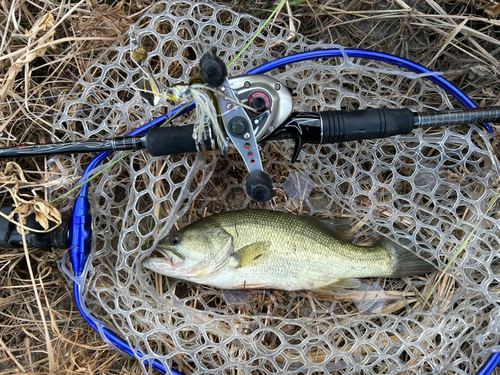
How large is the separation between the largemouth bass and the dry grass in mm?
422

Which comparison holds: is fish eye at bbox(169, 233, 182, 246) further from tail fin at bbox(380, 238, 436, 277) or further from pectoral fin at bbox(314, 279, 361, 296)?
tail fin at bbox(380, 238, 436, 277)

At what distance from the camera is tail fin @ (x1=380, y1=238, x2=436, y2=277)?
8.36 ft

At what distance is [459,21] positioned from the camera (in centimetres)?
281

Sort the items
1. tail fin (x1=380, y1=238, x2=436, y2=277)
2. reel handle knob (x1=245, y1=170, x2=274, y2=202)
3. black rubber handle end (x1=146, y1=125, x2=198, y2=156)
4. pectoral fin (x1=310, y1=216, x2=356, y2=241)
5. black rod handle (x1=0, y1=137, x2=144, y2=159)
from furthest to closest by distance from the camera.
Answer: pectoral fin (x1=310, y1=216, x2=356, y2=241) < tail fin (x1=380, y1=238, x2=436, y2=277) < black rod handle (x1=0, y1=137, x2=144, y2=159) < black rubber handle end (x1=146, y1=125, x2=198, y2=156) < reel handle knob (x1=245, y1=170, x2=274, y2=202)

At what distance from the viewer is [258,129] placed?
192 cm

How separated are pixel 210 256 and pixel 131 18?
177 centimetres

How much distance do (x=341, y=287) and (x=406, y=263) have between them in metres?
0.48

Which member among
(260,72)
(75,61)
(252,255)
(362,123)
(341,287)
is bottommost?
(341,287)

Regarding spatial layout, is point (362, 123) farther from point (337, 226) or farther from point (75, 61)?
point (75, 61)

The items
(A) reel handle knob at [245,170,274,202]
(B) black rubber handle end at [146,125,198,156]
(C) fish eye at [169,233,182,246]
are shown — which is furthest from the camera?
(C) fish eye at [169,233,182,246]

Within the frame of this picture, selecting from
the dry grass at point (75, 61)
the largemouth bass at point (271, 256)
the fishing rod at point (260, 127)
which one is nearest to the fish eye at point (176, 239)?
the largemouth bass at point (271, 256)

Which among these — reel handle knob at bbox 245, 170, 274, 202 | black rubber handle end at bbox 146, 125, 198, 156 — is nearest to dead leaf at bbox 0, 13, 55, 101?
black rubber handle end at bbox 146, 125, 198, 156

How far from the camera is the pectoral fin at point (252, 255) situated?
2479mm

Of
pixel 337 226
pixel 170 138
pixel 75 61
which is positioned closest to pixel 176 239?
pixel 170 138
